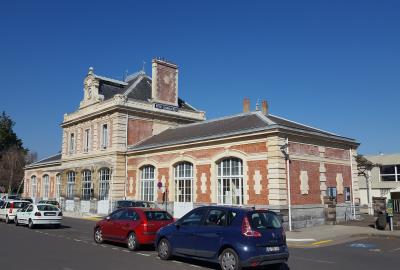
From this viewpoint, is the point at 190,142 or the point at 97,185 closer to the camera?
the point at 190,142

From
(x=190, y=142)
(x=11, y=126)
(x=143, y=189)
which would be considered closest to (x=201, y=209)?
(x=190, y=142)

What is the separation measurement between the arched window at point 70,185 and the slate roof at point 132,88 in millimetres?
8958

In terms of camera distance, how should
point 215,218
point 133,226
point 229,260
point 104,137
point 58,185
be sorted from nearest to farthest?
point 229,260
point 215,218
point 133,226
point 104,137
point 58,185

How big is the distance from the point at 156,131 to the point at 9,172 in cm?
4118

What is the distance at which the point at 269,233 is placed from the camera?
9.91 m

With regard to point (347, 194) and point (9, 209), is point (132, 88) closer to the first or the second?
point (9, 209)

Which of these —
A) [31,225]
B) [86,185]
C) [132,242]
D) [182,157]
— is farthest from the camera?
[86,185]

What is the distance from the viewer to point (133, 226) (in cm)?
1381

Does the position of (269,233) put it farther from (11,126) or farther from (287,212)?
(11,126)

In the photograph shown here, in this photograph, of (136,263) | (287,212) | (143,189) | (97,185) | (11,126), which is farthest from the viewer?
(11,126)

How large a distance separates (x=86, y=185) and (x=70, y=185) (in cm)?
411

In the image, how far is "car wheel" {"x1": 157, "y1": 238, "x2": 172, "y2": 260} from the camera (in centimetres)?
1164

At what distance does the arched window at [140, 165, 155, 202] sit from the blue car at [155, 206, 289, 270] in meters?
A: 18.9

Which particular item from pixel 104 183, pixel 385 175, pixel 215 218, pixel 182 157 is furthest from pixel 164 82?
pixel 385 175
